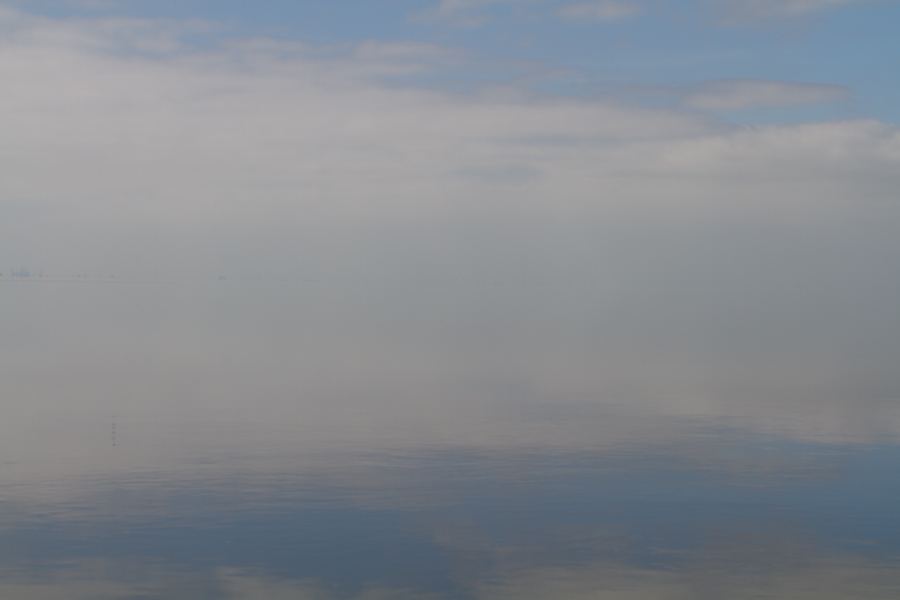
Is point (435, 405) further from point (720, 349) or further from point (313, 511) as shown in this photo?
point (720, 349)

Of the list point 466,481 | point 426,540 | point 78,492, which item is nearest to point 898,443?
point 466,481

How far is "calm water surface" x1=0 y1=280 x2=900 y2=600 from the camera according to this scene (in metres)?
15.2

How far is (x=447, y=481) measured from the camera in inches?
840

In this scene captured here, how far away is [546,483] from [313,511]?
6.04 meters

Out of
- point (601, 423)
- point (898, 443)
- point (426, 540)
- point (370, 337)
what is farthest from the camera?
point (370, 337)

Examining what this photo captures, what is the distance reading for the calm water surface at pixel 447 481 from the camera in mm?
15156

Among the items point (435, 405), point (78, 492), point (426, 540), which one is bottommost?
point (426, 540)

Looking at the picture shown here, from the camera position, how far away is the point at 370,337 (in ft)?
221

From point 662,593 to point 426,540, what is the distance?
4.68m

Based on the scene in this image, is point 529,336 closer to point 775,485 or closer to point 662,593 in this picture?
point 775,485

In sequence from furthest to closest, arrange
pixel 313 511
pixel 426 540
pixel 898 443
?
pixel 898 443, pixel 313 511, pixel 426 540

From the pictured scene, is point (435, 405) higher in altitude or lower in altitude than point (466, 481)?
higher

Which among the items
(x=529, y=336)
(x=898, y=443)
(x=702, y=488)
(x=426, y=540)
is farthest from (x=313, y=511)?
(x=529, y=336)

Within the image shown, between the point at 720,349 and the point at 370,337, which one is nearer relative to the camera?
the point at 720,349
